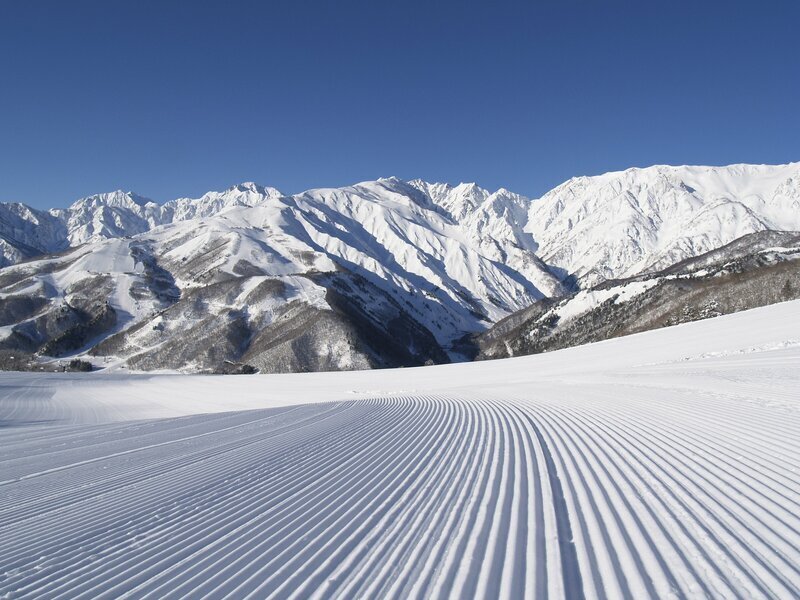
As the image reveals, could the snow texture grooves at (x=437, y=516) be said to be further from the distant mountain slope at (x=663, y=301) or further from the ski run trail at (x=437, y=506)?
the distant mountain slope at (x=663, y=301)

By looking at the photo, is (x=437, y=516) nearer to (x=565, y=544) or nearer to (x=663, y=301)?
(x=565, y=544)

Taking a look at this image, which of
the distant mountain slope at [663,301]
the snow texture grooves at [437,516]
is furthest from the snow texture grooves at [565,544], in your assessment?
the distant mountain slope at [663,301]

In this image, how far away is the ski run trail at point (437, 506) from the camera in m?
4.57

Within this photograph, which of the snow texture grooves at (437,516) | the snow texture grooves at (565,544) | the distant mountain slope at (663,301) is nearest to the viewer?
the snow texture grooves at (565,544)

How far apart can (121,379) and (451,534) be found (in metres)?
59.9

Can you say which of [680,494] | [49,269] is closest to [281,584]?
[680,494]

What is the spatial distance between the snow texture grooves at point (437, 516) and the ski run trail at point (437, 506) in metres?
0.03

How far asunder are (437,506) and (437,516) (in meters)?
0.40

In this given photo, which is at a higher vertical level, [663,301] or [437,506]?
[437,506]

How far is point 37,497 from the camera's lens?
908 centimetres

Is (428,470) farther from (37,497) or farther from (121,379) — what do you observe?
(121,379)

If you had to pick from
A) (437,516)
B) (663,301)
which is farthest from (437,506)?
(663,301)

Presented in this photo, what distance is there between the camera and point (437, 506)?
654 centimetres

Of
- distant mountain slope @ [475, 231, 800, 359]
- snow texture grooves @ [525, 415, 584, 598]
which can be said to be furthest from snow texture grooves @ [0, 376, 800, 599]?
distant mountain slope @ [475, 231, 800, 359]
